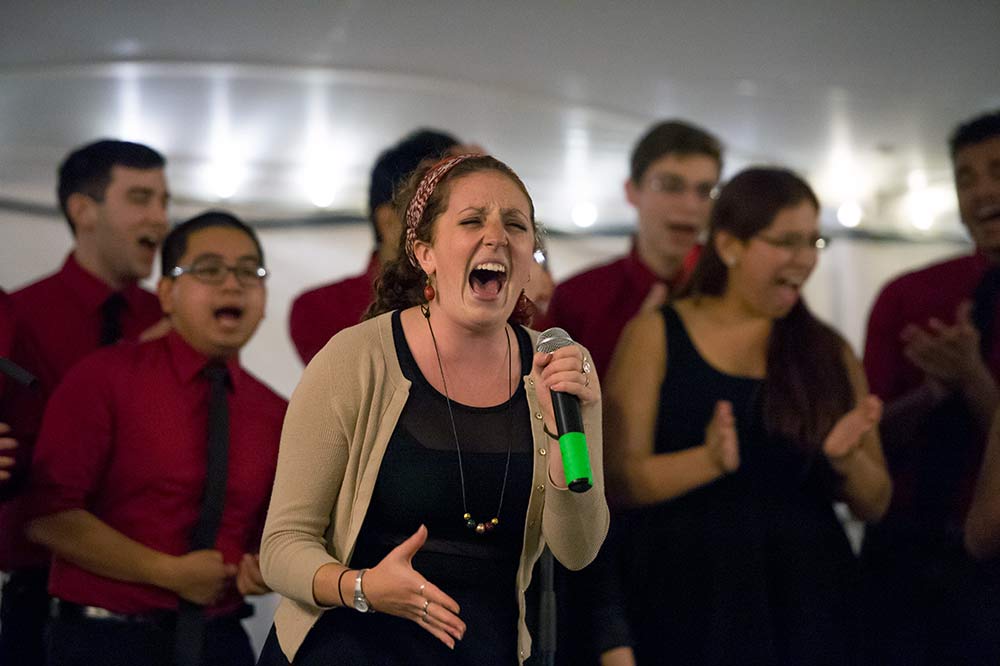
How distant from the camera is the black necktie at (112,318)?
3.06 m

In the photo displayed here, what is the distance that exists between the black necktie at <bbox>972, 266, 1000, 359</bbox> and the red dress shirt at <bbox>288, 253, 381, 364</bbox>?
1653 millimetres

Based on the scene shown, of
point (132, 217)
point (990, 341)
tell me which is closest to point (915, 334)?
point (990, 341)

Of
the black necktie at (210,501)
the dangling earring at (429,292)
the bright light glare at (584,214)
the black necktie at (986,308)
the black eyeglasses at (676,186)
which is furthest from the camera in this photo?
the bright light glare at (584,214)

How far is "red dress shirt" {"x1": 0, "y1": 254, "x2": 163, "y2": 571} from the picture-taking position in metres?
2.73

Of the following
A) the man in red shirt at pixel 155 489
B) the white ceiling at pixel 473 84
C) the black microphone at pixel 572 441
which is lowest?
the man in red shirt at pixel 155 489

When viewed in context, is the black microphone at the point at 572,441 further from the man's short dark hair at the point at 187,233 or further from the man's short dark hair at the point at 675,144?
the man's short dark hair at the point at 675,144

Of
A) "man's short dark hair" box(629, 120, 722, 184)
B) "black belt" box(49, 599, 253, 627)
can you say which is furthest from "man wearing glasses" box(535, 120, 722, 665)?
"black belt" box(49, 599, 253, 627)

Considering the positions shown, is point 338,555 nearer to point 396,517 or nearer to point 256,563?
point 396,517

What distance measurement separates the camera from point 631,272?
11.7ft

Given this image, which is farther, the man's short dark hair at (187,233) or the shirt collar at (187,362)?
the man's short dark hair at (187,233)

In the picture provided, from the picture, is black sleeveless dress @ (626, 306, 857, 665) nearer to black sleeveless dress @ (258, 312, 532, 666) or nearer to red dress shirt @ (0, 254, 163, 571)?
black sleeveless dress @ (258, 312, 532, 666)

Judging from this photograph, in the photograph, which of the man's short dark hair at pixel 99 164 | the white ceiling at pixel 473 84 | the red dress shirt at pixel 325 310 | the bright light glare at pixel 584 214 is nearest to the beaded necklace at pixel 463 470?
the red dress shirt at pixel 325 310

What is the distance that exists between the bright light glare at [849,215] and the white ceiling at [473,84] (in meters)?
0.22

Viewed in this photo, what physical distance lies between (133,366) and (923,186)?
160 inches
